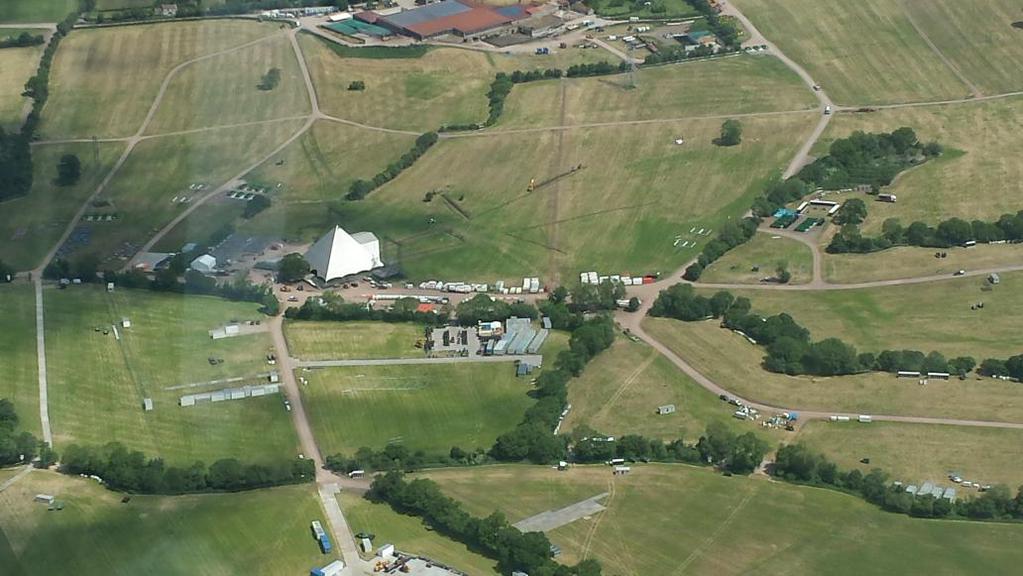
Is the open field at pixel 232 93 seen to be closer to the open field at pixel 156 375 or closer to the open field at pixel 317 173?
the open field at pixel 317 173

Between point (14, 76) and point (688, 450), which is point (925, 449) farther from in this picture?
point (14, 76)

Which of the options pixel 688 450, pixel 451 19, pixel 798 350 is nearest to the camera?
pixel 688 450

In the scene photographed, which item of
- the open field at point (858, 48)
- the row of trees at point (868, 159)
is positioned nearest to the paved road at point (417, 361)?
the row of trees at point (868, 159)

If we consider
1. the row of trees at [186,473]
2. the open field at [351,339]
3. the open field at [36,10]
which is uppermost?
the open field at [36,10]

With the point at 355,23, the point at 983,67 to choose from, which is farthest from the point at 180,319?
the point at 983,67

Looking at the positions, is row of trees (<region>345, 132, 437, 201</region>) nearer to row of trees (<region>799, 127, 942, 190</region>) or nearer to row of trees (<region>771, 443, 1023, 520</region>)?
row of trees (<region>799, 127, 942, 190</region>)

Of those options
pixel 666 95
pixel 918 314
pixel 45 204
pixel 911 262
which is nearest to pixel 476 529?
pixel 918 314

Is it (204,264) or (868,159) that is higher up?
(204,264)
